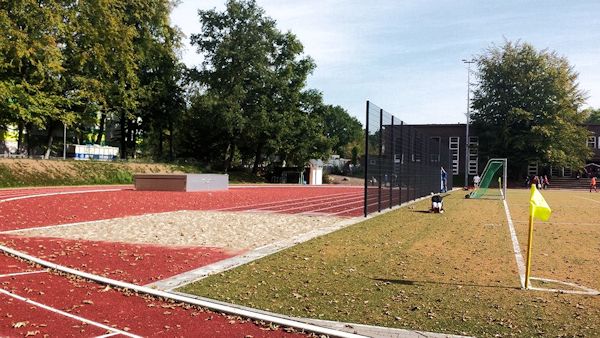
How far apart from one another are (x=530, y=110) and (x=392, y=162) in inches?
2095

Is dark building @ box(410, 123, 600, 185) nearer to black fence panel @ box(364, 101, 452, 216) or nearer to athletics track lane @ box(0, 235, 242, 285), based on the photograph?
black fence panel @ box(364, 101, 452, 216)

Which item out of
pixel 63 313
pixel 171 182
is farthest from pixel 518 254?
pixel 171 182

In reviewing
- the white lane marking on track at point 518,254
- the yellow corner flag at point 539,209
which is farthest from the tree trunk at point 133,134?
the yellow corner flag at point 539,209

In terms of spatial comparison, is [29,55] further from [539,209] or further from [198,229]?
[539,209]

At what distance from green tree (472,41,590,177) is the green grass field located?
57196 mm

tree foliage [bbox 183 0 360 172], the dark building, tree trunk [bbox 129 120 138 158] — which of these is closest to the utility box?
tree foliage [bbox 183 0 360 172]

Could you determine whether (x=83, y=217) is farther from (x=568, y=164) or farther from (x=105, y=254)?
(x=568, y=164)

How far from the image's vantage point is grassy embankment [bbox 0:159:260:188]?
103 feet

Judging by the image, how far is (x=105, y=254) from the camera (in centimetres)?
880

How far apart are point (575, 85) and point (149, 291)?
7286cm

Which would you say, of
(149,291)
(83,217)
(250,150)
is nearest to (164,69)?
(250,150)

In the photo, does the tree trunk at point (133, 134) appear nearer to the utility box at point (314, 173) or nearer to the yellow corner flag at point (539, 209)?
the utility box at point (314, 173)

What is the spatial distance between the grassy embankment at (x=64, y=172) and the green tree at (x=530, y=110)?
144ft

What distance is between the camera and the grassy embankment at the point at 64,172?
1237 inches
